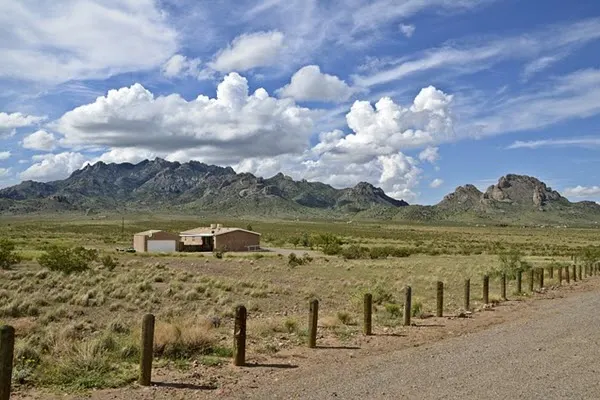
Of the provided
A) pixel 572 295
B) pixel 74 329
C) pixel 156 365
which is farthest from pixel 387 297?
pixel 156 365

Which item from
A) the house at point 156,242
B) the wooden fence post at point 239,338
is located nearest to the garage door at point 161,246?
the house at point 156,242

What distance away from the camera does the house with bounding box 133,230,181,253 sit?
219 feet

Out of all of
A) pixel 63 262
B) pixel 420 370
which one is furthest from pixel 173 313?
pixel 63 262

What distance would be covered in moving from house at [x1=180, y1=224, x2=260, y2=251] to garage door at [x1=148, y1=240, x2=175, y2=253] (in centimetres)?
334

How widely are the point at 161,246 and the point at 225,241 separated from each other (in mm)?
8267

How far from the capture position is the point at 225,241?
237 ft

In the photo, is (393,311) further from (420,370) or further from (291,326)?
(420,370)

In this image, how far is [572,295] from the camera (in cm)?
2234

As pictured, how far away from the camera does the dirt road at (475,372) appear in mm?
8430

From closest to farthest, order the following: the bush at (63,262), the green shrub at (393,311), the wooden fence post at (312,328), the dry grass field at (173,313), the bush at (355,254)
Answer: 1. the dry grass field at (173,313)
2. the wooden fence post at (312,328)
3. the green shrub at (393,311)
4. the bush at (63,262)
5. the bush at (355,254)

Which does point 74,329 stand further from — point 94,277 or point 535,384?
point 94,277

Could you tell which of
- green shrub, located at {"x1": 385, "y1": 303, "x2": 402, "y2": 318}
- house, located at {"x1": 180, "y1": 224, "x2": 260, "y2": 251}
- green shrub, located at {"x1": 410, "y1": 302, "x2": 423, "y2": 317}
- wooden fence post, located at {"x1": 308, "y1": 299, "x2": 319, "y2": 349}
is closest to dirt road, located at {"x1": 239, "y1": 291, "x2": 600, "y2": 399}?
wooden fence post, located at {"x1": 308, "y1": 299, "x2": 319, "y2": 349}

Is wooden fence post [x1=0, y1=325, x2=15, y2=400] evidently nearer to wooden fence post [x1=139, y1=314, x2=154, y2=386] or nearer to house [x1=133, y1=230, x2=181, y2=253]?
wooden fence post [x1=139, y1=314, x2=154, y2=386]

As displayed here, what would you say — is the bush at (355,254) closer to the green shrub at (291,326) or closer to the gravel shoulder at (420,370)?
the green shrub at (291,326)
